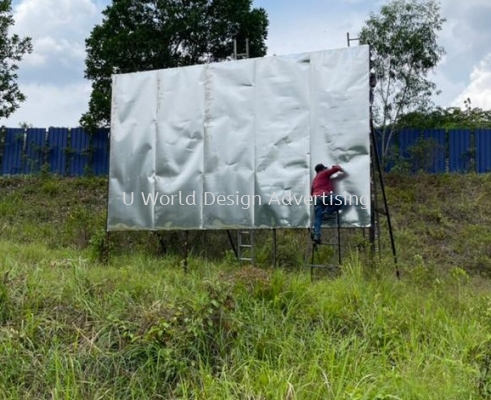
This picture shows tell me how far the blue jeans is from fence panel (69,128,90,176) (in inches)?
370

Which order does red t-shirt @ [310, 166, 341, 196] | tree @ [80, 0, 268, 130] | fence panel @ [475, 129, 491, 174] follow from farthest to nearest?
tree @ [80, 0, 268, 130]
fence panel @ [475, 129, 491, 174]
red t-shirt @ [310, 166, 341, 196]

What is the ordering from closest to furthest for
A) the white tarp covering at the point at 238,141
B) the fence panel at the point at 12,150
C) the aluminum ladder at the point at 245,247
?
the white tarp covering at the point at 238,141
the aluminum ladder at the point at 245,247
the fence panel at the point at 12,150

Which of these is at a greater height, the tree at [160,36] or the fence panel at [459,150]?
the tree at [160,36]

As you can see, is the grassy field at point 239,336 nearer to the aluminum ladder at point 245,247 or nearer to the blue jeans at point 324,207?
the blue jeans at point 324,207

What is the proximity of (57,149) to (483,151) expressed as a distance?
39.7ft

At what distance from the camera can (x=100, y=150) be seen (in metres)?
14.5

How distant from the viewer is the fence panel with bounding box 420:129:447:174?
41.7ft

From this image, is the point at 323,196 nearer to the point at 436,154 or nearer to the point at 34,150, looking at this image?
the point at 436,154

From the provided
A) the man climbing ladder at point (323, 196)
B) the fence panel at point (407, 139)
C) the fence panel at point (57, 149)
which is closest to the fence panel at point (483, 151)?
the fence panel at point (407, 139)

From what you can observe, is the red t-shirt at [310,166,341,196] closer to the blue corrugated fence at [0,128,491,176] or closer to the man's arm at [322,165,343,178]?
the man's arm at [322,165,343,178]

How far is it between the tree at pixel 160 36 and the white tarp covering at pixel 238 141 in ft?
20.0

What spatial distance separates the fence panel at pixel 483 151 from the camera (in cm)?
1265

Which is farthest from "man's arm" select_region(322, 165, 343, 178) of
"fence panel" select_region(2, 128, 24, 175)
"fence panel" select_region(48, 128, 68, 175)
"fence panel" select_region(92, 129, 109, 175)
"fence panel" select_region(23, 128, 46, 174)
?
"fence panel" select_region(2, 128, 24, 175)

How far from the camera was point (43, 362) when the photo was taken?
381cm
